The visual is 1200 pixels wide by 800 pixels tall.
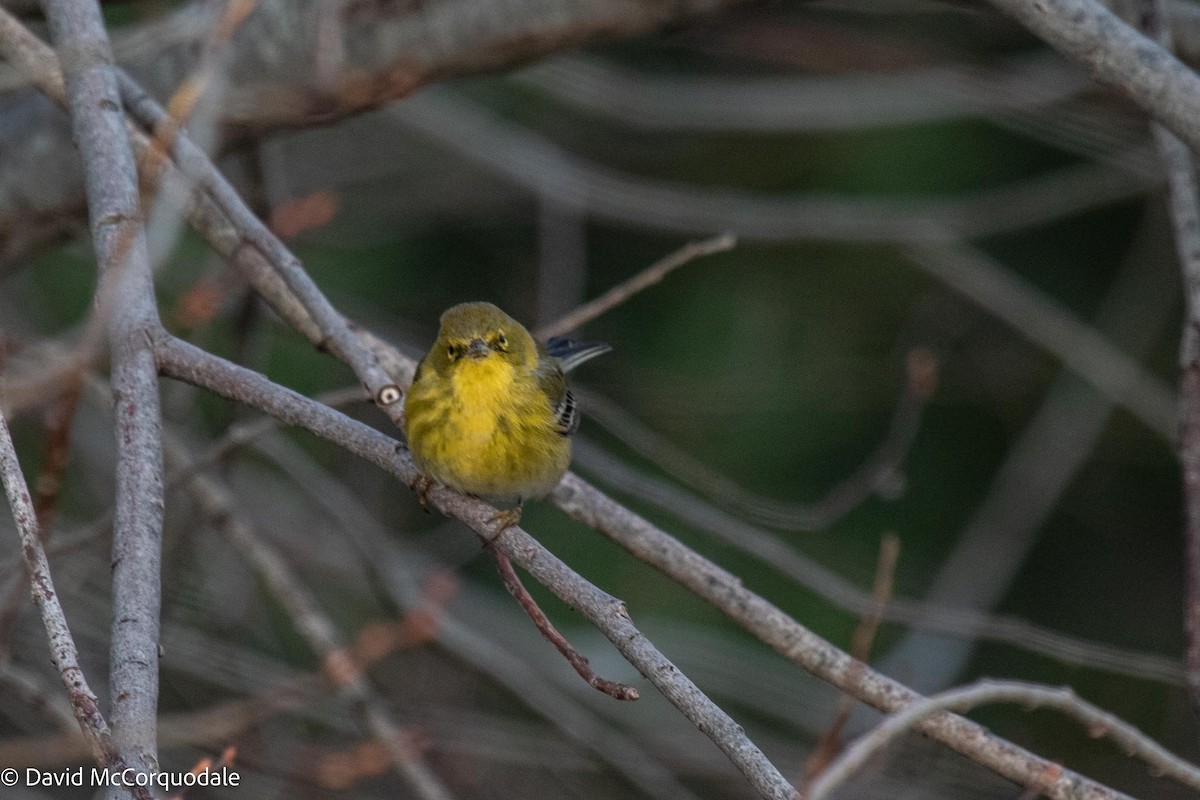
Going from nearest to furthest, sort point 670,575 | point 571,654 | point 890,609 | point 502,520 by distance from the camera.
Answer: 1. point 571,654
2. point 502,520
3. point 670,575
4. point 890,609

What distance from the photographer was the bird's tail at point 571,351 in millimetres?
3834

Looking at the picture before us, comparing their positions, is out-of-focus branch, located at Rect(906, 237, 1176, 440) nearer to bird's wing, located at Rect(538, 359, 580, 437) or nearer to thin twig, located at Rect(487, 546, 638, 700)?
bird's wing, located at Rect(538, 359, 580, 437)

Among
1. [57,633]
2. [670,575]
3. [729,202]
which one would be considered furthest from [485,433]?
[729,202]

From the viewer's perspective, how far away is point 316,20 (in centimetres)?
381

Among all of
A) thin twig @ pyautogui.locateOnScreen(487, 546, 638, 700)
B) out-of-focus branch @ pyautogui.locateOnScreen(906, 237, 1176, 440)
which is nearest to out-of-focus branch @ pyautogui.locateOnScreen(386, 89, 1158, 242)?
out-of-focus branch @ pyautogui.locateOnScreen(906, 237, 1176, 440)

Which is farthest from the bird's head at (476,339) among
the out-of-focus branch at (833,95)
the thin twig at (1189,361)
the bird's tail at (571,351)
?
the out-of-focus branch at (833,95)

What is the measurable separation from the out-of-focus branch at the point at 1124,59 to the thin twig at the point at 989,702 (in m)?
1.11

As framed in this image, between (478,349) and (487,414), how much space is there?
184mm

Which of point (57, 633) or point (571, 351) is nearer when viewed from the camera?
point (57, 633)

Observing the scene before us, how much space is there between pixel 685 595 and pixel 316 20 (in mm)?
3410

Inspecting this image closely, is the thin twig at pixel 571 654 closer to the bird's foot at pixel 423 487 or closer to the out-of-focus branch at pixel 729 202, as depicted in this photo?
the bird's foot at pixel 423 487

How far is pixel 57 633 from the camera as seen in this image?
1.68m

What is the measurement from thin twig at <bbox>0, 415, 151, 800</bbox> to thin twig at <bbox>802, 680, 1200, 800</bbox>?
0.82 meters

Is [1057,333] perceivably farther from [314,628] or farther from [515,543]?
[515,543]
